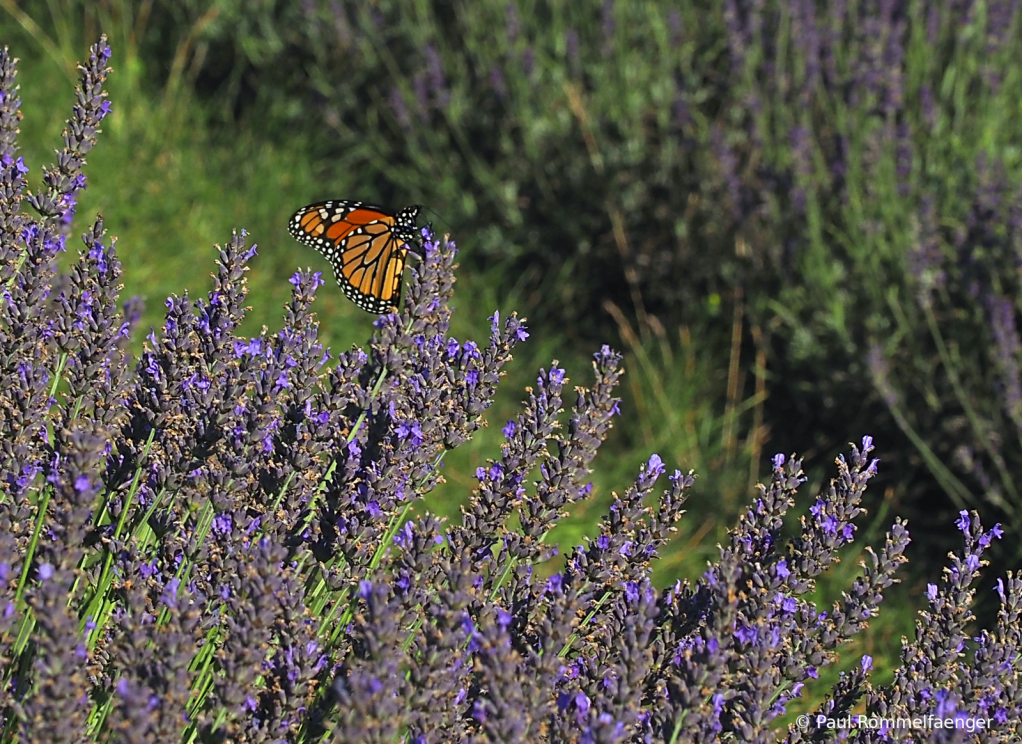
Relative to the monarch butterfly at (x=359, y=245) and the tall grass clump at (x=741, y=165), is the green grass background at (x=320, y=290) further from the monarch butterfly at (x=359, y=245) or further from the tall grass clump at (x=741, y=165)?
the monarch butterfly at (x=359, y=245)

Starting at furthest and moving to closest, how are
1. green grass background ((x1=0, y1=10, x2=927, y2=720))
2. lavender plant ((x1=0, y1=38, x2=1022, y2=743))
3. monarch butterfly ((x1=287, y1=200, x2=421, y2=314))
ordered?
green grass background ((x1=0, y1=10, x2=927, y2=720)) < monarch butterfly ((x1=287, y1=200, x2=421, y2=314)) < lavender plant ((x1=0, y1=38, x2=1022, y2=743))

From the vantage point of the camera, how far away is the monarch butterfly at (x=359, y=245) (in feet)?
10.8

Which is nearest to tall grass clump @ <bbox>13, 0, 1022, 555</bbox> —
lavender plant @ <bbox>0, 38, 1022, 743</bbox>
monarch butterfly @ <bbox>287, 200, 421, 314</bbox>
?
monarch butterfly @ <bbox>287, 200, 421, 314</bbox>

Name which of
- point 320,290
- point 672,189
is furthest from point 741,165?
point 320,290

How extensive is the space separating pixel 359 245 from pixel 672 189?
1.70 m

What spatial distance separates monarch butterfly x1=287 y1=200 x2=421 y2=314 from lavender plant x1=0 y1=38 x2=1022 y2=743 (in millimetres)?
1207

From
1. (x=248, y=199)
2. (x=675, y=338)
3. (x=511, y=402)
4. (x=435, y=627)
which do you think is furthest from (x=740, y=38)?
(x=435, y=627)

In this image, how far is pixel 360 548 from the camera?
1.88 m

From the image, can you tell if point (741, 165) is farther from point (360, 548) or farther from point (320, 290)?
point (360, 548)

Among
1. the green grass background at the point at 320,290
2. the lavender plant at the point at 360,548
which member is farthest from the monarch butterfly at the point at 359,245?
the lavender plant at the point at 360,548

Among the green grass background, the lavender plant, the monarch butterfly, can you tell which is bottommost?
the lavender plant

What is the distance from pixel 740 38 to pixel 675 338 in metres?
1.22

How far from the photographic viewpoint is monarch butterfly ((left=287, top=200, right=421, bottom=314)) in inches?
130

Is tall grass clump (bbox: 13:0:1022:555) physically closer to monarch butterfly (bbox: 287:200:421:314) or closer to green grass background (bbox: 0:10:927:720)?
green grass background (bbox: 0:10:927:720)
